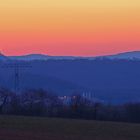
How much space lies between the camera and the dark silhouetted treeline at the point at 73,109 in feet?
222

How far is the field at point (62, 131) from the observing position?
35.8 meters

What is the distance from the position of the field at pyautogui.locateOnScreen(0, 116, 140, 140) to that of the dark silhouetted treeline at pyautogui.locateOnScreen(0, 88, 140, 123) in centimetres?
1820

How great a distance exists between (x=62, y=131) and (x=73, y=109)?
104ft

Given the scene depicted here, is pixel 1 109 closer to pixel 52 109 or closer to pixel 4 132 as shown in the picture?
pixel 52 109

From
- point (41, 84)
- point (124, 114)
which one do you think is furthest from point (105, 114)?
point (41, 84)

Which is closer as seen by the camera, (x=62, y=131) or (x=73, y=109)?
(x=62, y=131)

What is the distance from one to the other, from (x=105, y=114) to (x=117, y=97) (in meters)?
52.3

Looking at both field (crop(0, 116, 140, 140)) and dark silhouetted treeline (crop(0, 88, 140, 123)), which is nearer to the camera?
field (crop(0, 116, 140, 140))

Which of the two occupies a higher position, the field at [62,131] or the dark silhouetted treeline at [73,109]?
the dark silhouetted treeline at [73,109]

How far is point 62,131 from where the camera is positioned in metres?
41.2

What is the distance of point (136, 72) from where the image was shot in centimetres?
17075

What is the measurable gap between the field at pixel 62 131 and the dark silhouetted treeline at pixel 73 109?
716 inches

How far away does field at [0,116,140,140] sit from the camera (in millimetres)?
35844

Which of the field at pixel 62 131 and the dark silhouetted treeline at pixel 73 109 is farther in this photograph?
the dark silhouetted treeline at pixel 73 109
